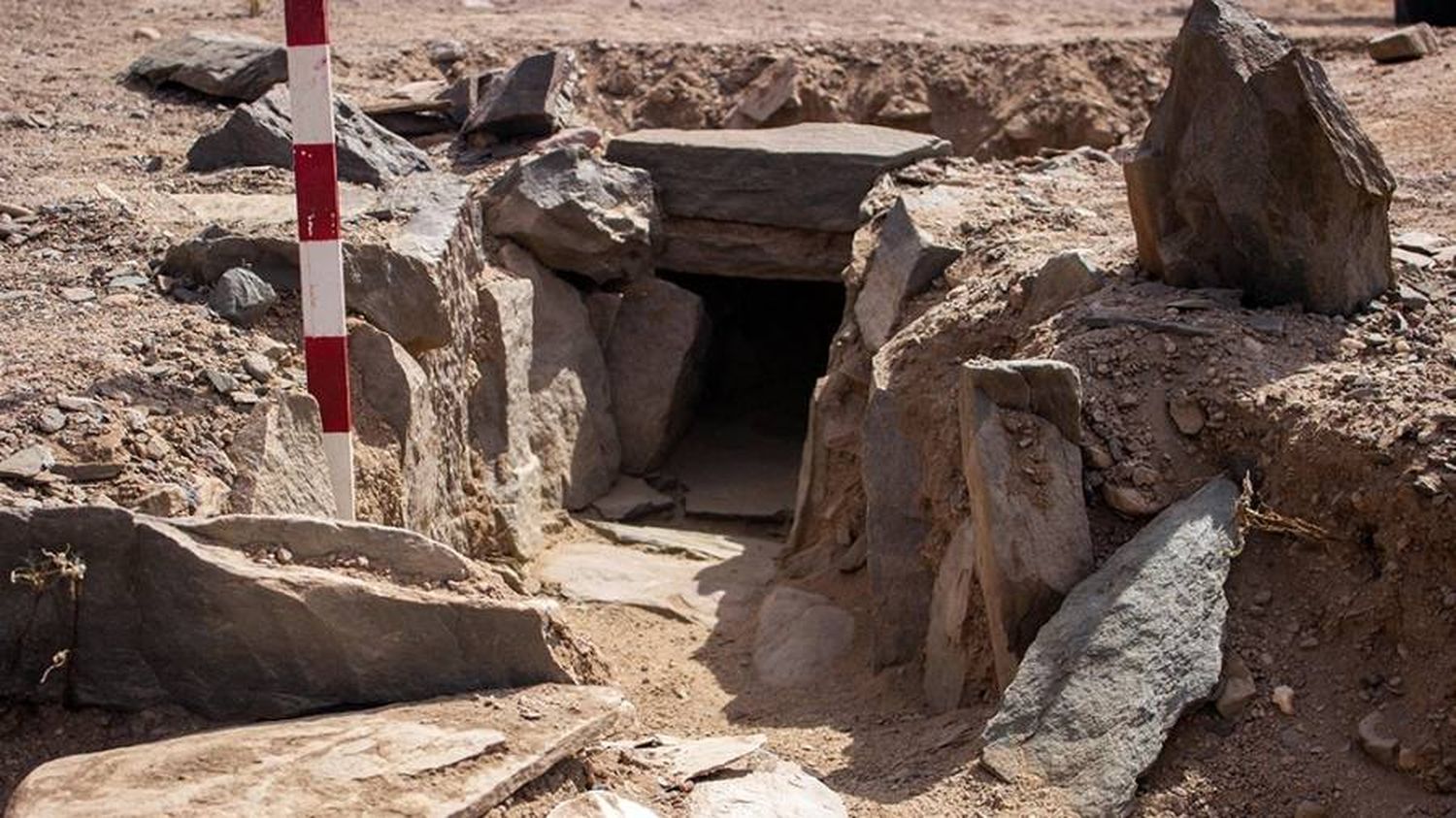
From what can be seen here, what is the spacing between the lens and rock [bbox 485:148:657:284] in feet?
23.5

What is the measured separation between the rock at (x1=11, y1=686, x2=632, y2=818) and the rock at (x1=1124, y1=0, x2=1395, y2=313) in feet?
7.76

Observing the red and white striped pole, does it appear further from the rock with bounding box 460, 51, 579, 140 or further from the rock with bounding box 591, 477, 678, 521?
the rock with bounding box 460, 51, 579, 140

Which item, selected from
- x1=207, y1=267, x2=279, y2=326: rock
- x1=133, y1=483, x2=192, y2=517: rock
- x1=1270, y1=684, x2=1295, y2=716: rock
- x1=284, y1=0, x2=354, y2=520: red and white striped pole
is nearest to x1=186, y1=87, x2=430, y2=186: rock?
x1=207, y1=267, x2=279, y2=326: rock

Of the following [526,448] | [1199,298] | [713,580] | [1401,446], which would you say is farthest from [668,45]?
[1401,446]

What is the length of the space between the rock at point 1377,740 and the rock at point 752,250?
3.96 metres

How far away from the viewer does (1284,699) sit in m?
4.08

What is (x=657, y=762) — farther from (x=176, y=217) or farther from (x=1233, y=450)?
(x=176, y=217)

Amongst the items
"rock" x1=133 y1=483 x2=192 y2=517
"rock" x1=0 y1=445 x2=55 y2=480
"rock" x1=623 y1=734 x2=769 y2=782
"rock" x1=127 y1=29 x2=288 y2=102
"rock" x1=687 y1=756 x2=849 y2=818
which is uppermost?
"rock" x1=127 y1=29 x2=288 y2=102

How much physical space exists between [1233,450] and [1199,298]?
1.98 ft

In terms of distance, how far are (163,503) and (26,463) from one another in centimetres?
35

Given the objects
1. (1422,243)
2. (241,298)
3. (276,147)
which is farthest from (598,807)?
(276,147)

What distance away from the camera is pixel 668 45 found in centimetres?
923

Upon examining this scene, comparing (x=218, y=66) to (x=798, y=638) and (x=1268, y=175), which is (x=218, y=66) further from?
(x=1268, y=175)

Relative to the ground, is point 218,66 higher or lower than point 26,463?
higher
